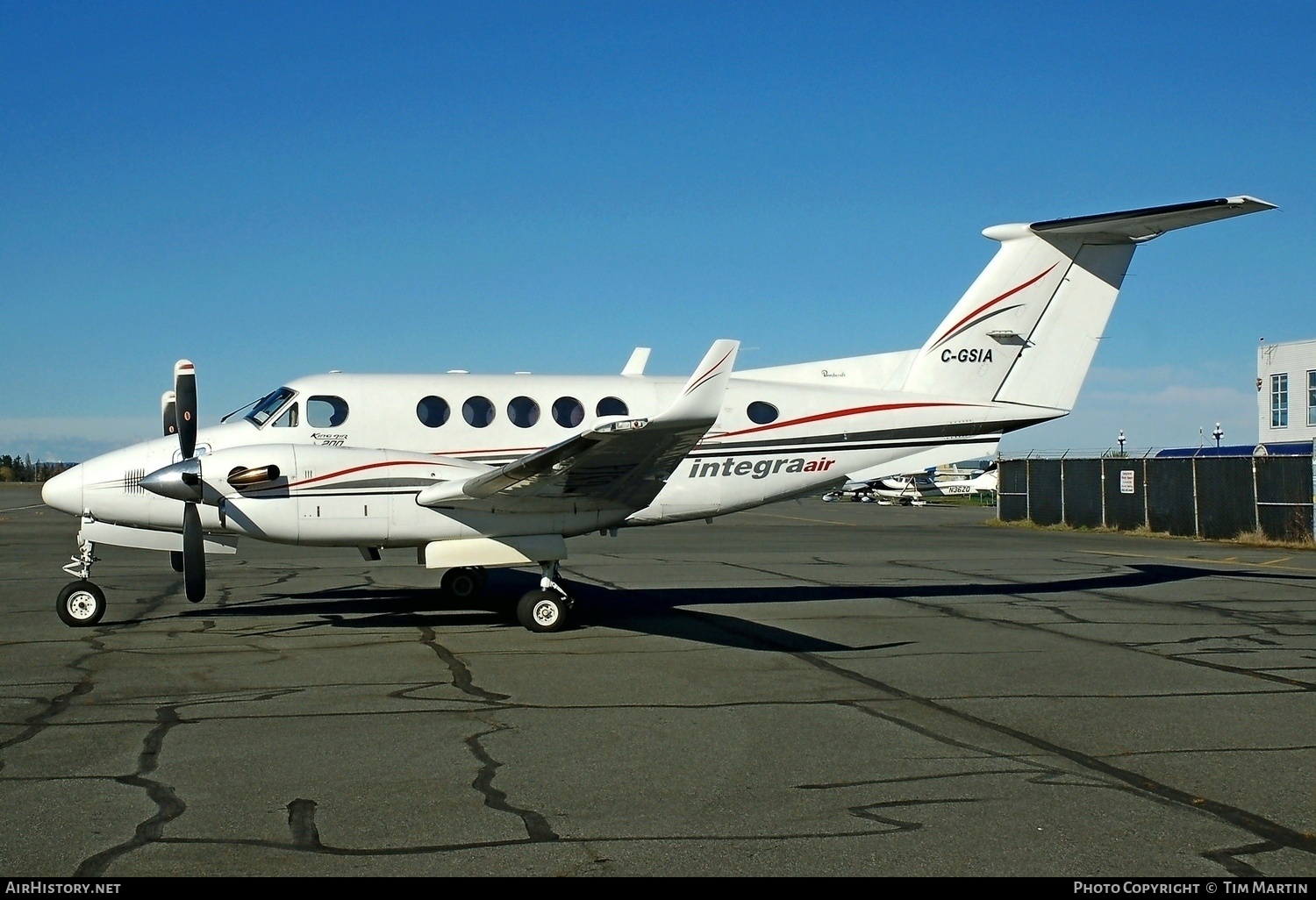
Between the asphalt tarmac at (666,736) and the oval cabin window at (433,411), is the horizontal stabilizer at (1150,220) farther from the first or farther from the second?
the oval cabin window at (433,411)

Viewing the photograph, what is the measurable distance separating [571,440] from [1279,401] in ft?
175

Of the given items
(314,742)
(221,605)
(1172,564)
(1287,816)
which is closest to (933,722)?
(1287,816)

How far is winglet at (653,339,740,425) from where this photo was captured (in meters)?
11.0

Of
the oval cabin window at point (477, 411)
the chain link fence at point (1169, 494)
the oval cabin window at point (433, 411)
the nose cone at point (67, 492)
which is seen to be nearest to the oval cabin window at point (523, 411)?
the oval cabin window at point (477, 411)

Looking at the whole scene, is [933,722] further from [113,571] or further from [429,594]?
[113,571]

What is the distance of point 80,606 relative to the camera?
13102mm

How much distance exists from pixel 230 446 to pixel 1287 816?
11.8 meters

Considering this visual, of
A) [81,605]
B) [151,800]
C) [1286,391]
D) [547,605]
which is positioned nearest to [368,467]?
[547,605]

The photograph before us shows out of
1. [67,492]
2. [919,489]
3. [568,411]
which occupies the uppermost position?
[568,411]

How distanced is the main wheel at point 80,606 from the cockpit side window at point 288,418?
286cm

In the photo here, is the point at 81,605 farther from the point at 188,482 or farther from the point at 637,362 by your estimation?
the point at 637,362

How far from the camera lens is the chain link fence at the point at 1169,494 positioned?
99.1 ft

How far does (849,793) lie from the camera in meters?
6.44

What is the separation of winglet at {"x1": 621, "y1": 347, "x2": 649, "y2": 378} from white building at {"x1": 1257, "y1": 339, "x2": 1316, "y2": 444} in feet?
150
